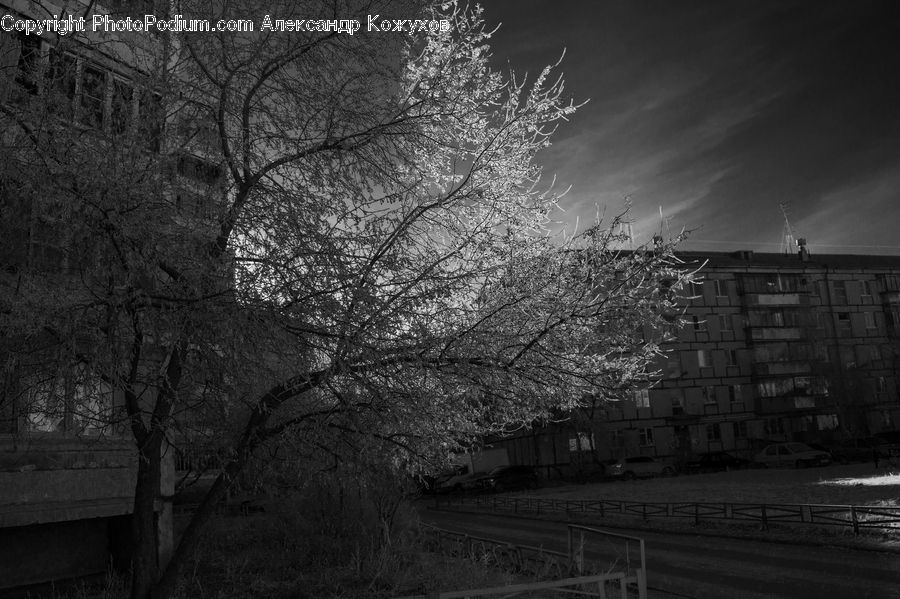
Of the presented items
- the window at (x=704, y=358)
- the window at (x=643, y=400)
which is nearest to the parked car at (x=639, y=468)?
the window at (x=643, y=400)

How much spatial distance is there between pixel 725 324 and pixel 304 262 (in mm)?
56659

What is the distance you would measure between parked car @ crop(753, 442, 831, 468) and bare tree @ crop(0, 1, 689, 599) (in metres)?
42.4

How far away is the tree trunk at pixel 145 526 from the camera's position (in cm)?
745

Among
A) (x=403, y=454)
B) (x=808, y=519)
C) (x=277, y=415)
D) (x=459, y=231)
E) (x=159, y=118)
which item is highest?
(x=159, y=118)

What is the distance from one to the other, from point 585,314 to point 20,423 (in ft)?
26.5

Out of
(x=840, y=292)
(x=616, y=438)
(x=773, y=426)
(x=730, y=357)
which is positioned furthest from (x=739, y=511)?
(x=840, y=292)

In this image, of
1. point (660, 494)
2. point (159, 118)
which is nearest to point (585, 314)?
point (159, 118)

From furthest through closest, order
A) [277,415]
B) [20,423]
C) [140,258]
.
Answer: [20,423]
[277,415]
[140,258]

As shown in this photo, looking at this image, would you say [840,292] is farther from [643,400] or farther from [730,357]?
[643,400]

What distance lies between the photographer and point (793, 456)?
45.2 m

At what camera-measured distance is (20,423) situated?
1010cm

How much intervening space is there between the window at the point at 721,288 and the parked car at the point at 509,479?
76.6 ft

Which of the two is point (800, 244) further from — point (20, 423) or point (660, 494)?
point (20, 423)

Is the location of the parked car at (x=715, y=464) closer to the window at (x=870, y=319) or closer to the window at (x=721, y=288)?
the window at (x=721, y=288)
